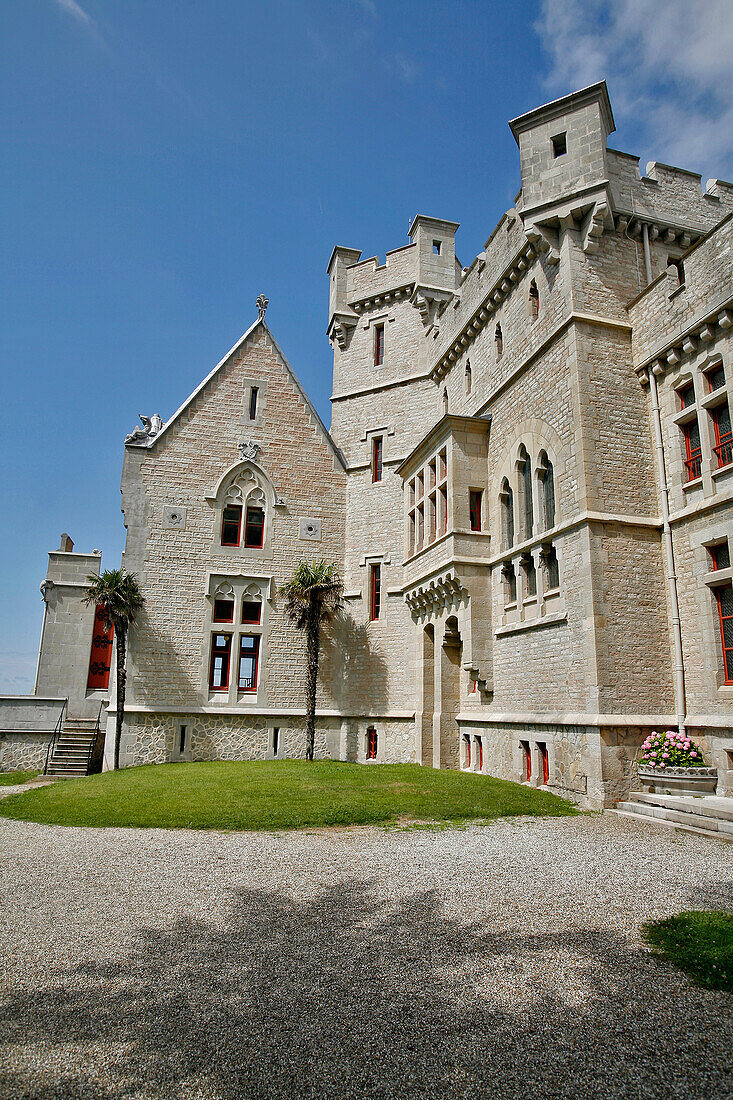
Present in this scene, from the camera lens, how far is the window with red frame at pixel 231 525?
2378 centimetres

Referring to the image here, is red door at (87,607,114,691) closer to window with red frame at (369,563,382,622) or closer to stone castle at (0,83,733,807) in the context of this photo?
stone castle at (0,83,733,807)

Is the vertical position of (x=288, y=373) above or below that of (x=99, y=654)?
above

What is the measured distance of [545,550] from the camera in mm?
14227

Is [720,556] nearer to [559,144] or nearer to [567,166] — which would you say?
[567,166]

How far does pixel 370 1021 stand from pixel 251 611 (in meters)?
20.0

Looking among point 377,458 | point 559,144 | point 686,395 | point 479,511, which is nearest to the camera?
point 686,395

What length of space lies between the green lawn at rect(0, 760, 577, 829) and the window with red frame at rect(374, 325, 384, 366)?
1575 centimetres

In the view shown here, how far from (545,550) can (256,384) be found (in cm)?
1500

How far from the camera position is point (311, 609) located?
2203 centimetres

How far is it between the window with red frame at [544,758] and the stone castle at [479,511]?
6 cm

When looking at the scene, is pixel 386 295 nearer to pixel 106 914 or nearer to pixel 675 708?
pixel 675 708

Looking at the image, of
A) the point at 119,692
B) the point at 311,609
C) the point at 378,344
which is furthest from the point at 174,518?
the point at 378,344

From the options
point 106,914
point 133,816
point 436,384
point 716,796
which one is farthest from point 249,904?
point 436,384

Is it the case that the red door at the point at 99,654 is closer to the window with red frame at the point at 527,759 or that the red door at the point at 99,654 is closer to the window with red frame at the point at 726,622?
the window with red frame at the point at 527,759
